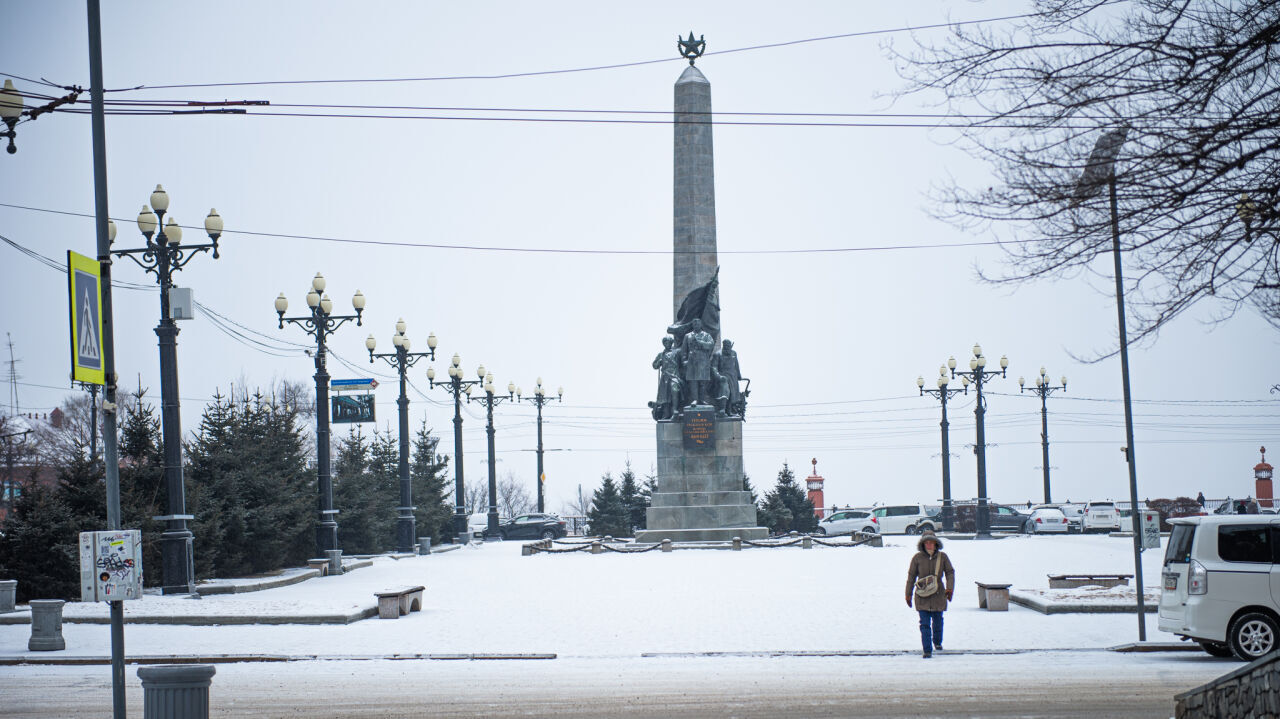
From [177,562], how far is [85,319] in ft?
50.9

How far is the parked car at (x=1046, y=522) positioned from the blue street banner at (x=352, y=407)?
32166 mm

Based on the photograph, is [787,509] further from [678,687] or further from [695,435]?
[678,687]

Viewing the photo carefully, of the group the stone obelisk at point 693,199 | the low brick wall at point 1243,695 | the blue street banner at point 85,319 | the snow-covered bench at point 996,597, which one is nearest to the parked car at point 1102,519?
the stone obelisk at point 693,199

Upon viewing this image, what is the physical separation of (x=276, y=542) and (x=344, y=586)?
4011 mm

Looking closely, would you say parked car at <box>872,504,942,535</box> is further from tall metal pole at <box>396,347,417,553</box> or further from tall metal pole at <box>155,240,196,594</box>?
tall metal pole at <box>155,240,196,594</box>

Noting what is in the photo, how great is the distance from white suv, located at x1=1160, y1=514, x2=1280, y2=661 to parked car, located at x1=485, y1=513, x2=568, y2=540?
44.8 metres

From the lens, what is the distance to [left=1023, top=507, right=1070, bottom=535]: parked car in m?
55.3

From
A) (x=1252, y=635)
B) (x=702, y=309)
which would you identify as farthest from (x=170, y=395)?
(x=702, y=309)

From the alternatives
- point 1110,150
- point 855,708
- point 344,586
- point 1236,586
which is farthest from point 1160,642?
point 344,586

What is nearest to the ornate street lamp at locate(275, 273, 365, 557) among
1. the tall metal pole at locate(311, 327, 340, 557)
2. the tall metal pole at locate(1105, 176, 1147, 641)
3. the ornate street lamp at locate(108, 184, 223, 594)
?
the tall metal pole at locate(311, 327, 340, 557)

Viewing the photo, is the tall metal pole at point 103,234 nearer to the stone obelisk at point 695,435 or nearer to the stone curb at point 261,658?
the stone curb at point 261,658

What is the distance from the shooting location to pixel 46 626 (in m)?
16.9

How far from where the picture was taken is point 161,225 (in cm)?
2395

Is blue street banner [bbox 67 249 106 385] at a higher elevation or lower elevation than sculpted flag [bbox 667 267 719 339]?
lower
